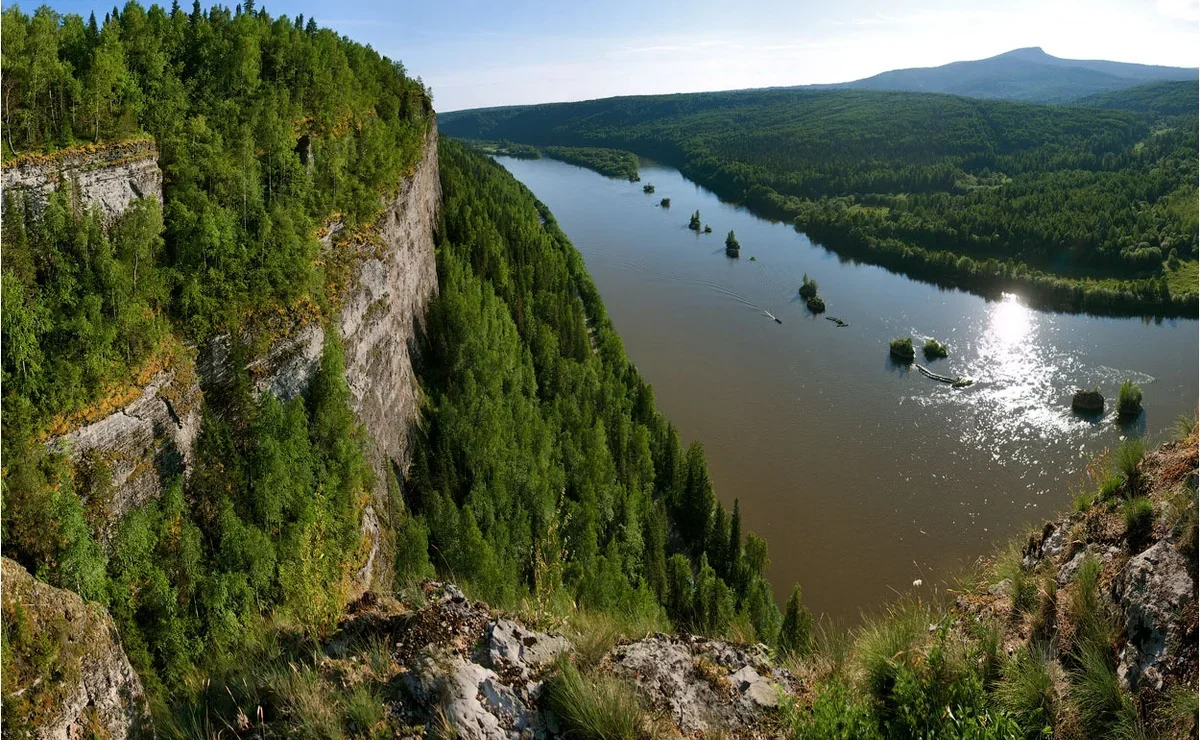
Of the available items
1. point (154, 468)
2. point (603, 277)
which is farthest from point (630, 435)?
point (603, 277)

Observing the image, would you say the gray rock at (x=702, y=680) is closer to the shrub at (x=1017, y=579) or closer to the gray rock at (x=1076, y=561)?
the shrub at (x=1017, y=579)

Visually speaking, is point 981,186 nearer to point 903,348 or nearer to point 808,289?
point 808,289

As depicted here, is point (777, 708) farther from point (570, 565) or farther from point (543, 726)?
point (570, 565)

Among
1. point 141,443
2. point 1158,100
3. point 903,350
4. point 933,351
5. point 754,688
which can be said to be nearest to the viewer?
point 754,688

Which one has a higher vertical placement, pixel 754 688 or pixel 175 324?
pixel 175 324

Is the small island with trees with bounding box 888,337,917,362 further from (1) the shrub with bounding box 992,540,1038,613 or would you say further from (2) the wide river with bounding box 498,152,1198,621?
(1) the shrub with bounding box 992,540,1038,613

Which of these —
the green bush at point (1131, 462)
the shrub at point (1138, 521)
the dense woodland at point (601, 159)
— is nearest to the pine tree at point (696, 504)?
the green bush at point (1131, 462)

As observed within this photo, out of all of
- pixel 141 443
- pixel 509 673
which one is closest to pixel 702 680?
pixel 509 673
